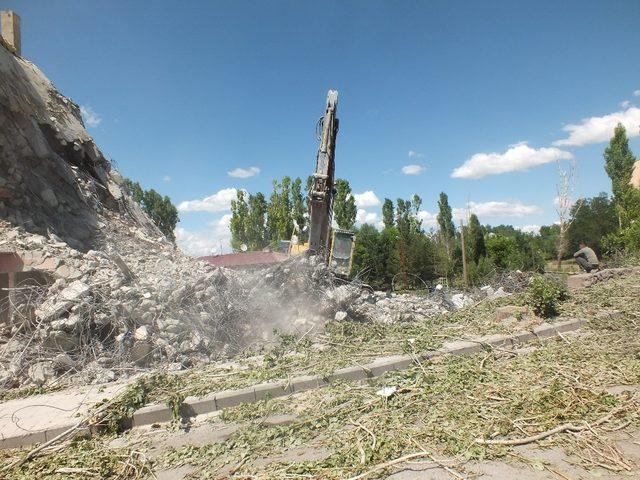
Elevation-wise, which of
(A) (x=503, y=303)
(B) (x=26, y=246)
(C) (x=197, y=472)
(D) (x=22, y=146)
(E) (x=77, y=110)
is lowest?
(C) (x=197, y=472)

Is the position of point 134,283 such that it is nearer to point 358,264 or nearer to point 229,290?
point 229,290

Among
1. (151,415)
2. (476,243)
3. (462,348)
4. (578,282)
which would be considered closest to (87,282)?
(151,415)

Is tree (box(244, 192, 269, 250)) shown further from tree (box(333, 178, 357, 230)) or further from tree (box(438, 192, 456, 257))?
tree (box(438, 192, 456, 257))

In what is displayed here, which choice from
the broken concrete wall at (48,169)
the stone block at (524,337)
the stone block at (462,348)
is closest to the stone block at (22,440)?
the stone block at (462,348)

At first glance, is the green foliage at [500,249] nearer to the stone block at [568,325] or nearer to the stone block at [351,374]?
the stone block at [568,325]

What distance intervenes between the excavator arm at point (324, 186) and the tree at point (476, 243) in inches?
773

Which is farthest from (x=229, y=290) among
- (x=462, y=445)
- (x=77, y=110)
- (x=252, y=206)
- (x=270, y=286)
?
(x=252, y=206)

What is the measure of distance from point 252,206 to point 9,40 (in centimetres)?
2936

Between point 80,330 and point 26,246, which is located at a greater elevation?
point 26,246

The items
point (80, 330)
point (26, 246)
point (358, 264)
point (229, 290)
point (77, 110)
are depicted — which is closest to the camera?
point (80, 330)

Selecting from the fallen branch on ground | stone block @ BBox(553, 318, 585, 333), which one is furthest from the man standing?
the fallen branch on ground

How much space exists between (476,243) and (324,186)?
21014mm

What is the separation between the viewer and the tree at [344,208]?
114ft

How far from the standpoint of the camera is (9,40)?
11.5 meters
